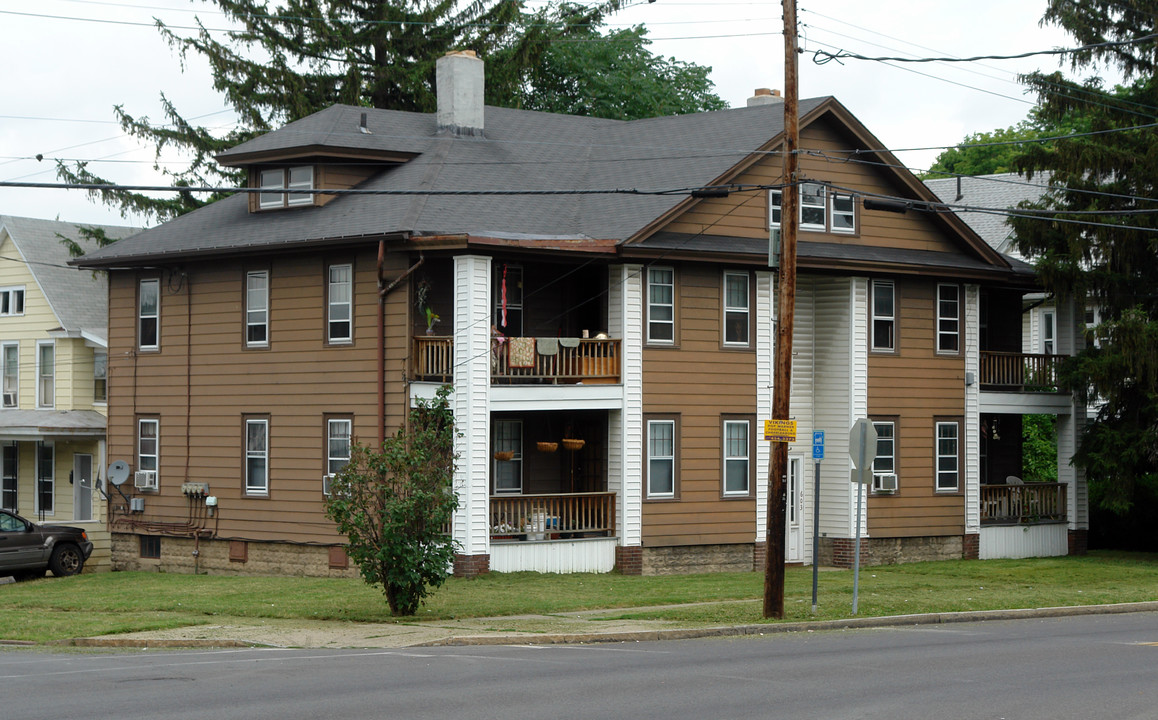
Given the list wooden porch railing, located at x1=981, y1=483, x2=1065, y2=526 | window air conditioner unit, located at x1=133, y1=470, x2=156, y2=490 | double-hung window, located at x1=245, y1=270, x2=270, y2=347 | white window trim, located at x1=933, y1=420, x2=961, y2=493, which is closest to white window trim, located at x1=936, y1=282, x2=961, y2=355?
white window trim, located at x1=933, y1=420, x2=961, y2=493

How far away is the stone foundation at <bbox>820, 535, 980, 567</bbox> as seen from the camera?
102 ft

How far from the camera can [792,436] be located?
20219 millimetres

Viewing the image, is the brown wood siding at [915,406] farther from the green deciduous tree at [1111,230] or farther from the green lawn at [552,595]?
the green deciduous tree at [1111,230]

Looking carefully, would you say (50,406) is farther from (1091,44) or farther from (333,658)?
(1091,44)

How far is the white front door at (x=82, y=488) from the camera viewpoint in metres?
38.4

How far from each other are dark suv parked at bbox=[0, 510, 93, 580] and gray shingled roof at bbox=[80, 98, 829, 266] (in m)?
6.04

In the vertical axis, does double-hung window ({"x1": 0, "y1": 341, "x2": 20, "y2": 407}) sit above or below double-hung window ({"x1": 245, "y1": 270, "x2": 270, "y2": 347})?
below

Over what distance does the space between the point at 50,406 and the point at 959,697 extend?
31663 millimetres

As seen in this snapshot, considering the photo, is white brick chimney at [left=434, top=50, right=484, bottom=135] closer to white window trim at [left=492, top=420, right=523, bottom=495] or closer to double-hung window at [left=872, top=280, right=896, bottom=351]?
white window trim at [left=492, top=420, right=523, bottom=495]

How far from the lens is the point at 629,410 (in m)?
28.0

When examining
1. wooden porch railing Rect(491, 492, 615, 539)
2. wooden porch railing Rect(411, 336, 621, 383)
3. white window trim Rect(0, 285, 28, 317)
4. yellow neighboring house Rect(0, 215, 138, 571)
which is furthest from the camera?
white window trim Rect(0, 285, 28, 317)

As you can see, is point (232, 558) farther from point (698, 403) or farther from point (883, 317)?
point (883, 317)

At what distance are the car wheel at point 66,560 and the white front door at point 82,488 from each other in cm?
708

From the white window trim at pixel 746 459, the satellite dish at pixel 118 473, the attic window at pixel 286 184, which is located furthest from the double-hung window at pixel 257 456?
the white window trim at pixel 746 459
